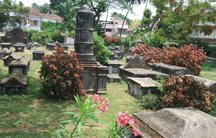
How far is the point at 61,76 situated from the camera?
10.3m

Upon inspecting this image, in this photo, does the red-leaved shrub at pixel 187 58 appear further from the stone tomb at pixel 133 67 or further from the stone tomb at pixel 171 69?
the stone tomb at pixel 133 67

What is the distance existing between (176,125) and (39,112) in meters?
4.63

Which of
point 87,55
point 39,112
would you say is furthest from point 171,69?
point 39,112

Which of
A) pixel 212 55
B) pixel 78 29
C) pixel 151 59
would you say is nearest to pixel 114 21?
pixel 212 55

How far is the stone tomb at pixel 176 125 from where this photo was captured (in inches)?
204

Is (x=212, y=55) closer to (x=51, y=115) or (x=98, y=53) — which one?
(x=98, y=53)

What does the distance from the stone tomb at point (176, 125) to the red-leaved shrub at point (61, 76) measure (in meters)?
4.64

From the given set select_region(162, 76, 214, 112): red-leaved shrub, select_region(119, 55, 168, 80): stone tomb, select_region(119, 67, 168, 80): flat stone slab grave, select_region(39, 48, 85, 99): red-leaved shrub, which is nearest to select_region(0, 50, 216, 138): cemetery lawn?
select_region(39, 48, 85, 99): red-leaved shrub

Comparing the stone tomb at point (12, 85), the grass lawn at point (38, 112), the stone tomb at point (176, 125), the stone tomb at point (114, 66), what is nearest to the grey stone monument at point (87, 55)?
the grass lawn at point (38, 112)

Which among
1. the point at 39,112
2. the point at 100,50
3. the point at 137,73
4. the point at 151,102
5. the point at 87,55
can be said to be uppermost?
the point at 87,55

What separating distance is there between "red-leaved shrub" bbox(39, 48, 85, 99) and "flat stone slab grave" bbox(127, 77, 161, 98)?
7.43 ft

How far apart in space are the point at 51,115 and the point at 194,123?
442 centimetres

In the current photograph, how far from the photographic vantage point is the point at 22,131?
7.08m

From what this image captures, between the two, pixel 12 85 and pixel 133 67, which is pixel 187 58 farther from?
pixel 12 85
